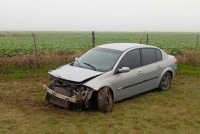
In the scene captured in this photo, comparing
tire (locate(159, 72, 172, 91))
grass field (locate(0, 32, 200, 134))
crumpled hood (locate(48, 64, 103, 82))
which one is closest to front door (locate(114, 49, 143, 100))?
grass field (locate(0, 32, 200, 134))

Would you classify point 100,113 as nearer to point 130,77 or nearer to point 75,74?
point 75,74

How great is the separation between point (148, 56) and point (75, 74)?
2.63 meters

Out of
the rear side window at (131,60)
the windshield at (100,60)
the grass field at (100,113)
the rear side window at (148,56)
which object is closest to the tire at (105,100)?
the grass field at (100,113)

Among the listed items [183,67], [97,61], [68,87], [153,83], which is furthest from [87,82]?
[183,67]

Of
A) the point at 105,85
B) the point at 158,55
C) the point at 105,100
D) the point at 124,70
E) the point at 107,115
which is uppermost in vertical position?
the point at 158,55

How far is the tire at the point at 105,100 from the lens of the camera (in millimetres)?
6609

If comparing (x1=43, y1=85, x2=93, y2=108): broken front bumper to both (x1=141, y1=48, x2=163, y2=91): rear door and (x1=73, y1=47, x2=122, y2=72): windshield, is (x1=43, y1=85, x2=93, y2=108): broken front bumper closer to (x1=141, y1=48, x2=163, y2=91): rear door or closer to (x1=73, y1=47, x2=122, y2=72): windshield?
(x1=73, y1=47, x2=122, y2=72): windshield

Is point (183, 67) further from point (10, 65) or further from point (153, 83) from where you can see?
point (10, 65)

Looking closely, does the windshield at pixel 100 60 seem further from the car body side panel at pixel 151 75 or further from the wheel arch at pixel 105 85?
the car body side panel at pixel 151 75

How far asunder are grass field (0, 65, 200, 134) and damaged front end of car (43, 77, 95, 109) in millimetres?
217

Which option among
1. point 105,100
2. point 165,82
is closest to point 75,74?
point 105,100

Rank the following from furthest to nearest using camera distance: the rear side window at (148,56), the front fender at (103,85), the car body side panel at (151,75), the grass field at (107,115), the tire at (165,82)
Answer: the tire at (165,82) < the rear side window at (148,56) < the car body side panel at (151,75) < the front fender at (103,85) < the grass field at (107,115)

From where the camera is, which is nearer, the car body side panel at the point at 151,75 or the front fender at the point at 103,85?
the front fender at the point at 103,85

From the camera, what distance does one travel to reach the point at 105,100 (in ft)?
21.9
